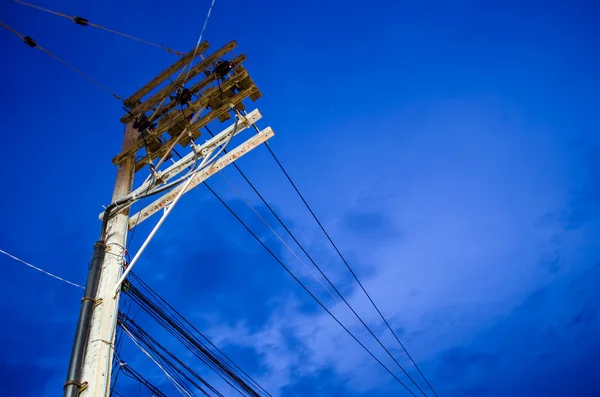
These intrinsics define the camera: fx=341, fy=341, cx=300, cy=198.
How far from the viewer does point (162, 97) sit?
6.78 meters

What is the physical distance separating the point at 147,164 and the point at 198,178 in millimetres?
1471

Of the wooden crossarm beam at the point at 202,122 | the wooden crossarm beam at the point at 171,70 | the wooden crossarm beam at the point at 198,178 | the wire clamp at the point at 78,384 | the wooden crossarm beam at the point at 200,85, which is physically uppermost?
the wooden crossarm beam at the point at 171,70

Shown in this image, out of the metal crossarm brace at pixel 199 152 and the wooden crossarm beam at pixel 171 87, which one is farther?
the wooden crossarm beam at pixel 171 87

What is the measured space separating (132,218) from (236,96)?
274 cm

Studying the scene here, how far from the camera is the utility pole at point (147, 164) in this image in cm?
369

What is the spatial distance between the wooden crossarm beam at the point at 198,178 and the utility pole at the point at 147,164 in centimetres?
1

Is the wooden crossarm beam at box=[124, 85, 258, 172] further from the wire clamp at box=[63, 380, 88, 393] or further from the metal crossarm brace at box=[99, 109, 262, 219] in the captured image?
the wire clamp at box=[63, 380, 88, 393]

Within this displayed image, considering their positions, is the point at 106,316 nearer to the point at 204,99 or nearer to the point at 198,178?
the point at 198,178

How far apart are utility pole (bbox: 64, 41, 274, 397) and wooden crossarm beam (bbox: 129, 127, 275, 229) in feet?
0.05

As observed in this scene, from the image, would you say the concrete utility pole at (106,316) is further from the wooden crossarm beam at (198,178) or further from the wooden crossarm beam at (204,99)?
the wooden crossarm beam at (204,99)

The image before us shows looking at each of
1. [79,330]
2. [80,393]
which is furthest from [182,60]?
[80,393]

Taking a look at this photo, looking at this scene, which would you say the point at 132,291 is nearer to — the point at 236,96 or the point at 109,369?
the point at 109,369

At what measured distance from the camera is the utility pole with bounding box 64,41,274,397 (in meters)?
3.69

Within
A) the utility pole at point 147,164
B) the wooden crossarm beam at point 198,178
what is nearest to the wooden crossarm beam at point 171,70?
the utility pole at point 147,164
